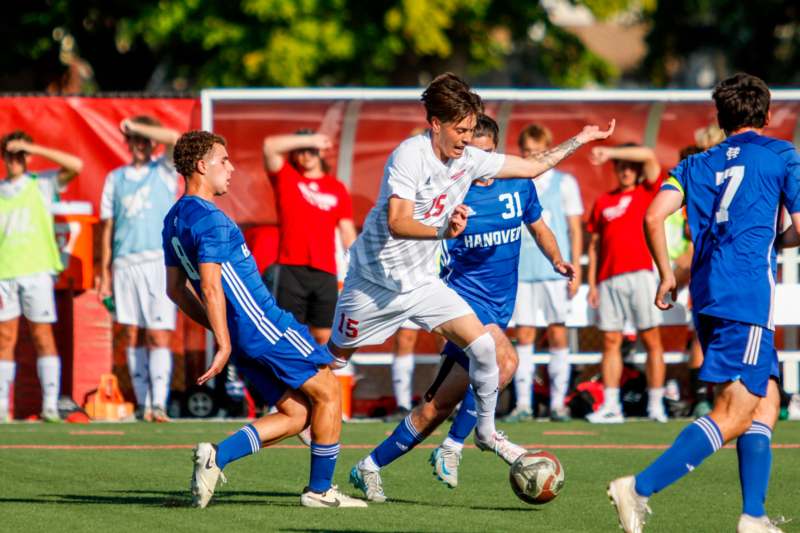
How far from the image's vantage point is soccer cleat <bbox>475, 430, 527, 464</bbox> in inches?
337

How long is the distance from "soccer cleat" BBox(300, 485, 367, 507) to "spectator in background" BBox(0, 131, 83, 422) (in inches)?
251

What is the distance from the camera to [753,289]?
684 cm

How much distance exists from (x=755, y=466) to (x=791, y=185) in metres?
1.27

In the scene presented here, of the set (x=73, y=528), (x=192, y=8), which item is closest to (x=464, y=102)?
(x=73, y=528)

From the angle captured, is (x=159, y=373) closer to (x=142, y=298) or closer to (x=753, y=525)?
(x=142, y=298)

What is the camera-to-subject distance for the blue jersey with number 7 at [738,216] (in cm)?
685

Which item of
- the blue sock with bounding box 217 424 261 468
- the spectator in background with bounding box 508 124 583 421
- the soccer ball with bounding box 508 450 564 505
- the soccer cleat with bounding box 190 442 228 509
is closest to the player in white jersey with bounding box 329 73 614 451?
the soccer ball with bounding box 508 450 564 505

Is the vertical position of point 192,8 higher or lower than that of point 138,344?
higher

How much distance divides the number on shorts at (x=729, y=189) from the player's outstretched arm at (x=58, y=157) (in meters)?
8.16

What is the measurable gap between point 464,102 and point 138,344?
7.19 meters

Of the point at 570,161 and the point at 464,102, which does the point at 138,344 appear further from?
the point at 464,102

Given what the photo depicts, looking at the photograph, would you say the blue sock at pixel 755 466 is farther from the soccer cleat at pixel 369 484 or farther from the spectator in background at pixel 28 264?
the spectator in background at pixel 28 264

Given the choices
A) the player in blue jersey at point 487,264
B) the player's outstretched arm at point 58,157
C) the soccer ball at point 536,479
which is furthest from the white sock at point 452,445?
the player's outstretched arm at point 58,157

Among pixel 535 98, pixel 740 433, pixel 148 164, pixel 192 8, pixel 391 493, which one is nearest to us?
pixel 740 433
